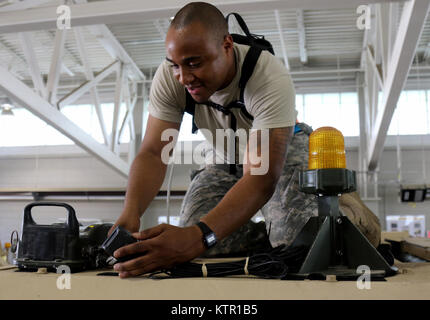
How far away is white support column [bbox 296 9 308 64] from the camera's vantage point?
7.93m

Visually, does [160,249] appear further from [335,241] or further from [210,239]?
[335,241]

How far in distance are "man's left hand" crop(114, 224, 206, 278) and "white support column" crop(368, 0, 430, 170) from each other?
3735mm

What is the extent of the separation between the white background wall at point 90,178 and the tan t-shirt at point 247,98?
27.2ft

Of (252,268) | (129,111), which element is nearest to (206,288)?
(252,268)

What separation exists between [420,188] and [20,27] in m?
7.58

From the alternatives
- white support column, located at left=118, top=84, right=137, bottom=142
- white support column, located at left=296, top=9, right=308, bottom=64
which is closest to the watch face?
white support column, located at left=296, top=9, right=308, bottom=64

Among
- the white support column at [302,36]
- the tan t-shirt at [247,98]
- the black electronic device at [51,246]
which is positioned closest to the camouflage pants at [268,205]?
the tan t-shirt at [247,98]

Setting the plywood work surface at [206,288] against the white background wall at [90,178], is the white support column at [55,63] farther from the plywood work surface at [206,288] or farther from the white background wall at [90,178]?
the plywood work surface at [206,288]

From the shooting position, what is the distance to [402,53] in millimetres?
4648

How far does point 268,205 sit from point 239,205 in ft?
2.51

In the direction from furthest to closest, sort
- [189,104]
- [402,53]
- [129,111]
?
1. [129,111]
2. [402,53]
3. [189,104]

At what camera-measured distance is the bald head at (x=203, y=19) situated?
1.32 m

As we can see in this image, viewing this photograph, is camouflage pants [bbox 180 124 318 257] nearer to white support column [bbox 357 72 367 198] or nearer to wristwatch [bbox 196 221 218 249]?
wristwatch [bbox 196 221 218 249]
